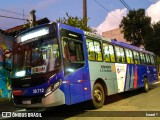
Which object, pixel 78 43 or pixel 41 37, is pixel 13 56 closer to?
pixel 41 37

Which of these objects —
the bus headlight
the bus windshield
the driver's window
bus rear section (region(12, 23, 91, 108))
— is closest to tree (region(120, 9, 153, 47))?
the driver's window

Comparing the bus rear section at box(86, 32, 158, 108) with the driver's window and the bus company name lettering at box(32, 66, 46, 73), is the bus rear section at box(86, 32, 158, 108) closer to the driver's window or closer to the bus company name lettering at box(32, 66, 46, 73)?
the driver's window

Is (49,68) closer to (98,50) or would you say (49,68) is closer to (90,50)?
(90,50)

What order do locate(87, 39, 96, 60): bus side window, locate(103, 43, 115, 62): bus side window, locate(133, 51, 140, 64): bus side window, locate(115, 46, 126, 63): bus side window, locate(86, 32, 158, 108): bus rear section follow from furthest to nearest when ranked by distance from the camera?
1. locate(133, 51, 140, 64): bus side window
2. locate(115, 46, 126, 63): bus side window
3. locate(103, 43, 115, 62): bus side window
4. locate(86, 32, 158, 108): bus rear section
5. locate(87, 39, 96, 60): bus side window

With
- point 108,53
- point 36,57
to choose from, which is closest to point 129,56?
point 108,53

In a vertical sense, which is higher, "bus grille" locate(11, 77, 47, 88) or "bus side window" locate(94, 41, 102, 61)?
"bus side window" locate(94, 41, 102, 61)

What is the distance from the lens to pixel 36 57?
9555mm

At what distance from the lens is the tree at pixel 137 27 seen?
49.4 m

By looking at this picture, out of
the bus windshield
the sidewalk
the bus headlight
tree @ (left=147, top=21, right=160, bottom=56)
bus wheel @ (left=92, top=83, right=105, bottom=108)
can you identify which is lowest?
the sidewalk

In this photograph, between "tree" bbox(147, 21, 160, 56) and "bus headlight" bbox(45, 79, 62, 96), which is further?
"tree" bbox(147, 21, 160, 56)

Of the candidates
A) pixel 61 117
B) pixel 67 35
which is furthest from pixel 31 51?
pixel 61 117

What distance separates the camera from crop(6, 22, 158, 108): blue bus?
9.05m

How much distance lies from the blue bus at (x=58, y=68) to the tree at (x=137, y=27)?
38256mm

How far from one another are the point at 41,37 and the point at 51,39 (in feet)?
1.35
